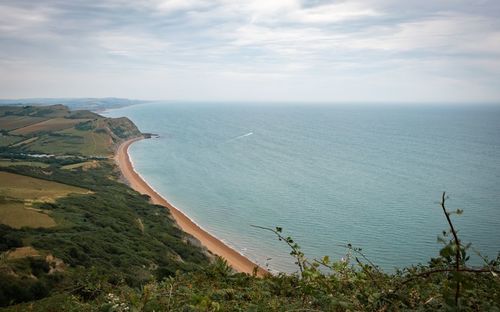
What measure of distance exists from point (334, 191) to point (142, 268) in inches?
1794

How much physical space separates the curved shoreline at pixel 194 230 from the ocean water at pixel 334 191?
162 cm

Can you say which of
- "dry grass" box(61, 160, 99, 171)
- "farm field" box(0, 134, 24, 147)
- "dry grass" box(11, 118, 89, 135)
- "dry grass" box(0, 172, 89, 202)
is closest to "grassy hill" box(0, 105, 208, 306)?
"dry grass" box(0, 172, 89, 202)

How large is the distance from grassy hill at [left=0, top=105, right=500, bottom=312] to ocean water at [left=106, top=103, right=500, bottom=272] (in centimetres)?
682

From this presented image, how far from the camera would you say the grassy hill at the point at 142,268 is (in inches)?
142

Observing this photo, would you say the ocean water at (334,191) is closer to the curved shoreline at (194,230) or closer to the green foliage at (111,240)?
the curved shoreline at (194,230)

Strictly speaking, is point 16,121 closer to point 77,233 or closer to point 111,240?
point 77,233

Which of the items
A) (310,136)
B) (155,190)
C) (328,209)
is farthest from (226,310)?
(310,136)

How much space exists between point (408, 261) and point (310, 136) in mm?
109860

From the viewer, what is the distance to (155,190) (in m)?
75.2

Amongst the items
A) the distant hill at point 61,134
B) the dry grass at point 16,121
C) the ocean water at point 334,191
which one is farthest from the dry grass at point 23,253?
the dry grass at point 16,121

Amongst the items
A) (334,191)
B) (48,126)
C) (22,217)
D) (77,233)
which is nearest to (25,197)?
(22,217)

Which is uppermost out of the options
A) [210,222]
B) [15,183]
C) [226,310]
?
[226,310]

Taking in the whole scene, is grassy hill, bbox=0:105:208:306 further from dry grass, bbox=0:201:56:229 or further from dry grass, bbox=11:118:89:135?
dry grass, bbox=11:118:89:135

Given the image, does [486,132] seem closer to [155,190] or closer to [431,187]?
[431,187]
